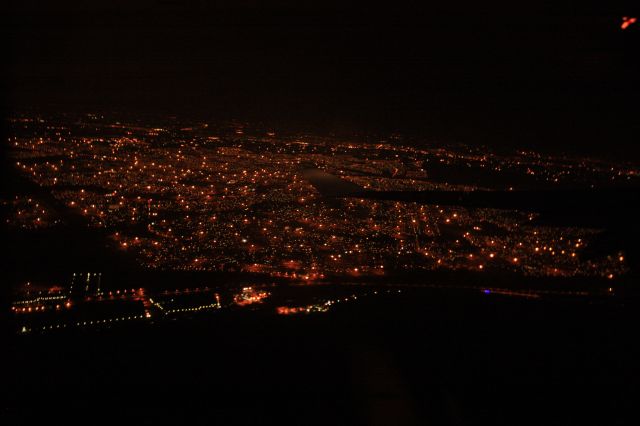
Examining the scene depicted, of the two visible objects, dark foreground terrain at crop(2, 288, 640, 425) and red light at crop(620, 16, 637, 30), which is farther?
red light at crop(620, 16, 637, 30)

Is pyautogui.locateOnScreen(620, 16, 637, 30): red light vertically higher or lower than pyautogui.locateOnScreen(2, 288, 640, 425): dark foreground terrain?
higher

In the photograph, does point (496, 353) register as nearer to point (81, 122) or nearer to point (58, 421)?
point (58, 421)

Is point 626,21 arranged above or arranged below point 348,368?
above

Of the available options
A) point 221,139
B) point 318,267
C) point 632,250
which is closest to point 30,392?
point 632,250

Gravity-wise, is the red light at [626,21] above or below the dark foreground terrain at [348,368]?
above

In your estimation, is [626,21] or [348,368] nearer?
[348,368]

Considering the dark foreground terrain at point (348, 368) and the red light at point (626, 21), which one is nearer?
the dark foreground terrain at point (348, 368)

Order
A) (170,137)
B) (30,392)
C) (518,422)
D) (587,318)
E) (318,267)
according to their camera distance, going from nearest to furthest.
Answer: (518,422) → (30,392) → (587,318) → (318,267) → (170,137)

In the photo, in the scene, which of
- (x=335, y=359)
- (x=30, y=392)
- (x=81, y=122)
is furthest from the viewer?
(x=81, y=122)
